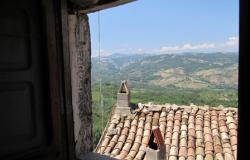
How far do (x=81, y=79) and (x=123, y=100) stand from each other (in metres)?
7.41

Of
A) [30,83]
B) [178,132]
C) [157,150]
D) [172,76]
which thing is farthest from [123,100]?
[172,76]

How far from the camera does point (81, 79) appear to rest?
5.73ft

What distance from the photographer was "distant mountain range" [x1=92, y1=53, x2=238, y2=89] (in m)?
16.1

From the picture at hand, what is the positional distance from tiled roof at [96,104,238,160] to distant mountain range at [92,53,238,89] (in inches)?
287

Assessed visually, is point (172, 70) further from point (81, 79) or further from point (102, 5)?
point (102, 5)

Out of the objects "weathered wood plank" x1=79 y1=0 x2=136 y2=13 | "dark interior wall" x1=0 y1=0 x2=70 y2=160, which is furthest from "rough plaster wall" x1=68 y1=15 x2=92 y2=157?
Result: "dark interior wall" x1=0 y1=0 x2=70 y2=160

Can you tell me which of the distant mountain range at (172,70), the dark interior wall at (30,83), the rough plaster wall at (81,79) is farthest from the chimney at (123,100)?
the dark interior wall at (30,83)

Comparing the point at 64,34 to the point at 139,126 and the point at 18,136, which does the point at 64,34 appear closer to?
the point at 18,136

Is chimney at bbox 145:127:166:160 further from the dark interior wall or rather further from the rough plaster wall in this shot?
the dark interior wall

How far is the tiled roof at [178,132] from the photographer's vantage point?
632cm

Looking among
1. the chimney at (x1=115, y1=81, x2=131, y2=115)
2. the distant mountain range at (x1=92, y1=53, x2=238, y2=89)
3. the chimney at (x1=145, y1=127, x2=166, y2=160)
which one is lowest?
the chimney at (x1=145, y1=127, x2=166, y2=160)

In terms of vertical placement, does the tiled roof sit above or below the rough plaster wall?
below

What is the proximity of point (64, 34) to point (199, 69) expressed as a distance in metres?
16.4

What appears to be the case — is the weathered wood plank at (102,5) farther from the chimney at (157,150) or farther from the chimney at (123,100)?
the chimney at (123,100)
